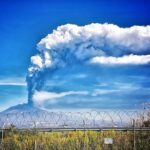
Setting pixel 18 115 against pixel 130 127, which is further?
pixel 130 127

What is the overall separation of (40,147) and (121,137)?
4.41 meters

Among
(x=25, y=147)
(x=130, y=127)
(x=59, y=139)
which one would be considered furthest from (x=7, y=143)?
(x=130, y=127)

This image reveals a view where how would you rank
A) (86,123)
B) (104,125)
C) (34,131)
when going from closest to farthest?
(86,123) < (104,125) < (34,131)

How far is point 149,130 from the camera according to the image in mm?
21375

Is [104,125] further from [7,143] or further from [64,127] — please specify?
[7,143]

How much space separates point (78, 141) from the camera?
2181 cm

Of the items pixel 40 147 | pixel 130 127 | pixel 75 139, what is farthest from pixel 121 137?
pixel 40 147

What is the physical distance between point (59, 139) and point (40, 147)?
124 cm

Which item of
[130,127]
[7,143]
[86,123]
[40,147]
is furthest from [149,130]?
[7,143]

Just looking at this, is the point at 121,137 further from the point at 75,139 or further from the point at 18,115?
the point at 18,115

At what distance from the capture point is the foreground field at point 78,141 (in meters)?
21.1

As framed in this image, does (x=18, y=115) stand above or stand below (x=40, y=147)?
above

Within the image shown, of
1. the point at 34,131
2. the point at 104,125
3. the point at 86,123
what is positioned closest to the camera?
the point at 86,123

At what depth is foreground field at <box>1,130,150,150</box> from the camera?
21.1m
